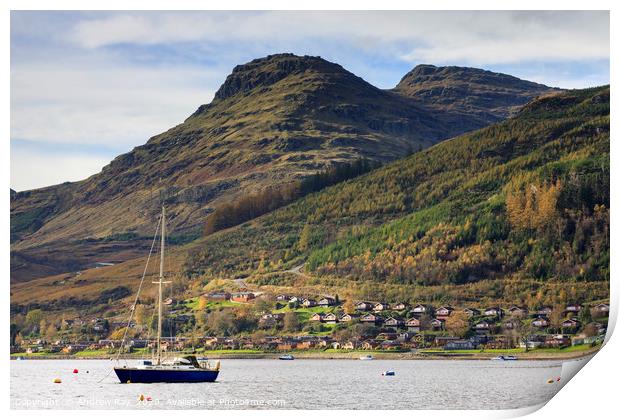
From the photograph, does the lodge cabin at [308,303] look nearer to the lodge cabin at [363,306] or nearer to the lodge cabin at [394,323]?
the lodge cabin at [363,306]

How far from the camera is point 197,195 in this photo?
559 feet

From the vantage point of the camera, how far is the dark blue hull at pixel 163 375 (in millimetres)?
49812

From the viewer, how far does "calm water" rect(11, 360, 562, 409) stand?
42.9 meters

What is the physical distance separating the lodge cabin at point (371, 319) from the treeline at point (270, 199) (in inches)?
1994

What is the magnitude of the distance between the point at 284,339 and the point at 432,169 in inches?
1946

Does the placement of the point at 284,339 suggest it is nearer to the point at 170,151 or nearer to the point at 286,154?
the point at 286,154

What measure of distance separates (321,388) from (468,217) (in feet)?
176

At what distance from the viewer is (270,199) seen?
447ft

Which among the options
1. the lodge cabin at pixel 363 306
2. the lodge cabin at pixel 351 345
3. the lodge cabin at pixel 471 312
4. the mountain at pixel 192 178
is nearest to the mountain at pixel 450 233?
the lodge cabin at pixel 471 312

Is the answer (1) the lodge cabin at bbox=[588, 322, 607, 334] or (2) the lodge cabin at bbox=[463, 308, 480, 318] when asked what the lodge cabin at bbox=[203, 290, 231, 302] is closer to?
(2) the lodge cabin at bbox=[463, 308, 480, 318]

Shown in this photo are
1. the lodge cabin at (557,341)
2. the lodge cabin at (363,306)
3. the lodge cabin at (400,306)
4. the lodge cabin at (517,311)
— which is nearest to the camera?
the lodge cabin at (557,341)

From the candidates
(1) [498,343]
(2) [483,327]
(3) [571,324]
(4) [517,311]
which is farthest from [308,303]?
(3) [571,324]

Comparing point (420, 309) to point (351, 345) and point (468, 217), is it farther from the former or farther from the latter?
point (468, 217)
